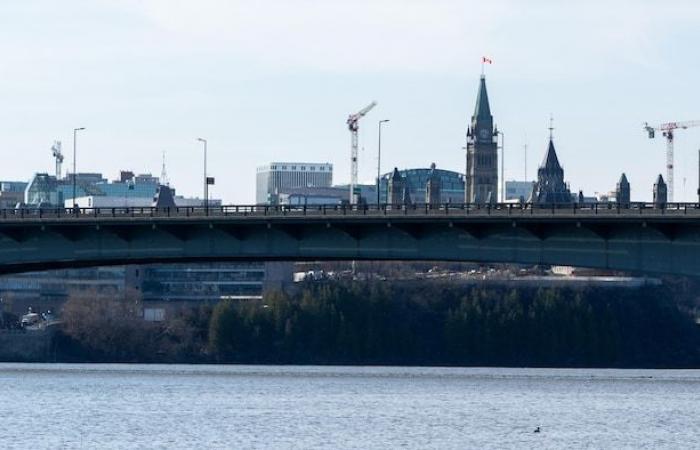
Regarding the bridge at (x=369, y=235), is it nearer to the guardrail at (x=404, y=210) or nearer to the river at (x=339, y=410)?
the guardrail at (x=404, y=210)

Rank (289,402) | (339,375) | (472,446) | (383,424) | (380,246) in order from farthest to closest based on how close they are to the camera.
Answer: (339,375) < (380,246) < (289,402) < (383,424) < (472,446)

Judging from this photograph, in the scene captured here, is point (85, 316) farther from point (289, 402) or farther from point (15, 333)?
point (289, 402)

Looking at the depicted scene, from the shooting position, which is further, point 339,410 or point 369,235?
point 369,235

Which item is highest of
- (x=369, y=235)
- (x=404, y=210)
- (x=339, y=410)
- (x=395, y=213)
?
(x=404, y=210)

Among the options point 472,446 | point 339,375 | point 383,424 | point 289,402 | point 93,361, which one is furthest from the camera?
point 93,361

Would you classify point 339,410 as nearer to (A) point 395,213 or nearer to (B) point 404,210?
(A) point 395,213

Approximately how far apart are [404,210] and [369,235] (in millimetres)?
2420

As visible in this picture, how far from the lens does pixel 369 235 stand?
126 m

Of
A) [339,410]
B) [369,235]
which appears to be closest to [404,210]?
[369,235]

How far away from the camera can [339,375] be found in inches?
6078

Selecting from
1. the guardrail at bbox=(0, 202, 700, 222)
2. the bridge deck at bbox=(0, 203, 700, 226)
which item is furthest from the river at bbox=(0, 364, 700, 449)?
the guardrail at bbox=(0, 202, 700, 222)

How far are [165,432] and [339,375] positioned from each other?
198ft

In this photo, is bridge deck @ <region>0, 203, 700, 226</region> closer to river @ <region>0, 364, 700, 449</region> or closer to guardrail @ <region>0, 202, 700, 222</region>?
guardrail @ <region>0, 202, 700, 222</region>

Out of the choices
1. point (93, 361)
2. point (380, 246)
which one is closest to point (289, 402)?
point (380, 246)
